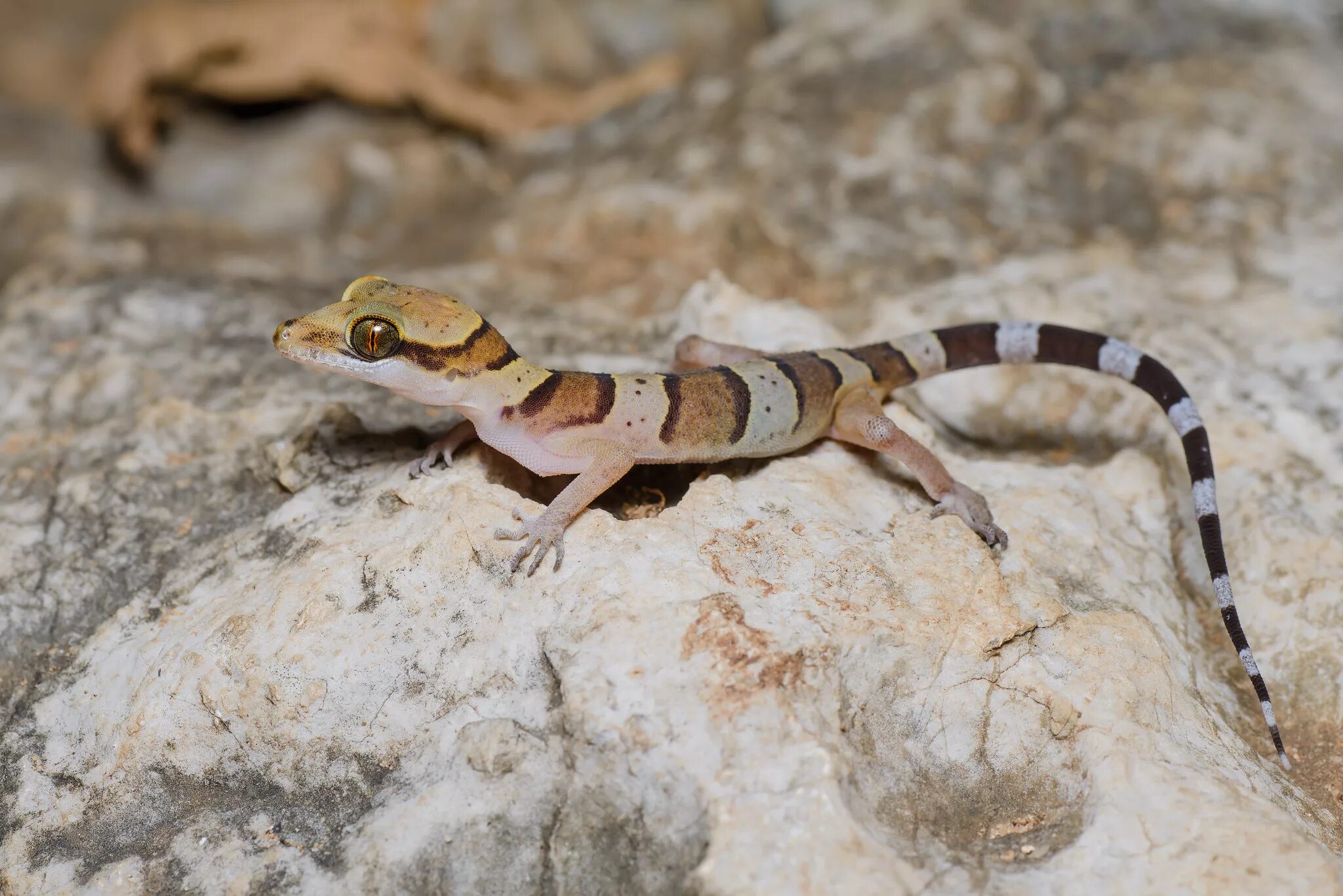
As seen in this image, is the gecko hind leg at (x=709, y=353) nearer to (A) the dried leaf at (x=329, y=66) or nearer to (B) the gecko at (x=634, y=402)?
(B) the gecko at (x=634, y=402)

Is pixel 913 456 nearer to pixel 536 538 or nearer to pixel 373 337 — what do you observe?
pixel 536 538

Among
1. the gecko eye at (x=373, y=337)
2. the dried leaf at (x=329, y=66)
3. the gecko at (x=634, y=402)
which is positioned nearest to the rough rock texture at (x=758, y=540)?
the gecko at (x=634, y=402)

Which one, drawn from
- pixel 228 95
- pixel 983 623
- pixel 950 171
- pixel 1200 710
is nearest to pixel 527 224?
pixel 950 171

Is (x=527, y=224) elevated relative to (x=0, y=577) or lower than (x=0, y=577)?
elevated

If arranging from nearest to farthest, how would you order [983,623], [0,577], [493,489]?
1. [983,623]
2. [493,489]
3. [0,577]

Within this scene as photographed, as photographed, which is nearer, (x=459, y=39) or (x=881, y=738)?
(x=881, y=738)

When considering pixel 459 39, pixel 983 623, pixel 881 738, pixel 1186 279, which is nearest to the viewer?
pixel 881 738

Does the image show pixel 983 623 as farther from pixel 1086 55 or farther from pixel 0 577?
pixel 1086 55
